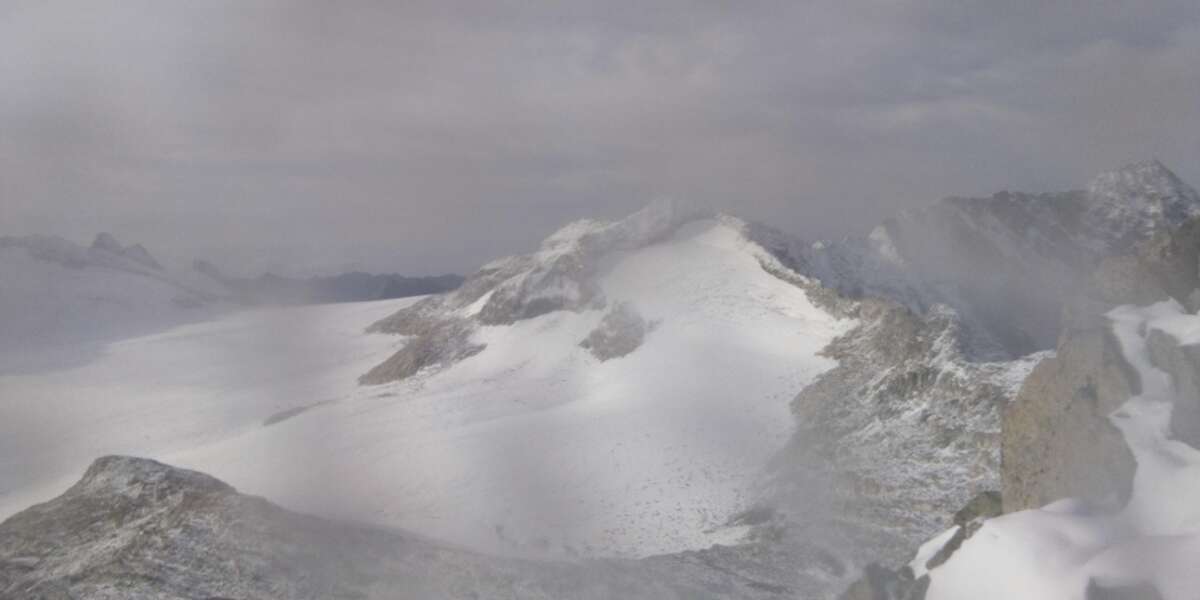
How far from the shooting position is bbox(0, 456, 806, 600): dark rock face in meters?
25.6

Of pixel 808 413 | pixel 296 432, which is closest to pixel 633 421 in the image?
pixel 808 413

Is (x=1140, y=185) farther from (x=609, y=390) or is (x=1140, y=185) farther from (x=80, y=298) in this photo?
(x=80, y=298)

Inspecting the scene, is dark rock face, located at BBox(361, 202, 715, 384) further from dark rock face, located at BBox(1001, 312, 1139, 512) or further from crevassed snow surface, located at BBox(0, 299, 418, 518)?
dark rock face, located at BBox(1001, 312, 1139, 512)

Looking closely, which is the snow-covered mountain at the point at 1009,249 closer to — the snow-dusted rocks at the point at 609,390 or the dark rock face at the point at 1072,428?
the snow-dusted rocks at the point at 609,390

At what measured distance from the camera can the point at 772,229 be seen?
74.8m

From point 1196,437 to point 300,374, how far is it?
6667 centimetres


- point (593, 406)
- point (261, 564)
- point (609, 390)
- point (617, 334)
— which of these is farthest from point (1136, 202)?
point (261, 564)

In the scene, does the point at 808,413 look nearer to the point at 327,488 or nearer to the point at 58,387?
the point at 327,488

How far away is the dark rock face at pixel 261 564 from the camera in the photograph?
25.6 m

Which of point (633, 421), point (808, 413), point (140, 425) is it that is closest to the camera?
point (808, 413)

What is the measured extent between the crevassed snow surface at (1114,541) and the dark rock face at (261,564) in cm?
1426

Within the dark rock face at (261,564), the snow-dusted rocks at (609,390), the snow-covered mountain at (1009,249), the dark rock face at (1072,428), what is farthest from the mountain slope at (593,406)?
the dark rock face at (1072,428)

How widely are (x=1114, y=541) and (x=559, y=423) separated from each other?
118 ft

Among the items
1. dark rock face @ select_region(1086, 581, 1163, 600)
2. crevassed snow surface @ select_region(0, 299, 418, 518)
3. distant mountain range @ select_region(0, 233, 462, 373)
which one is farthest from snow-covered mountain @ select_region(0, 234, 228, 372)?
dark rock face @ select_region(1086, 581, 1163, 600)
